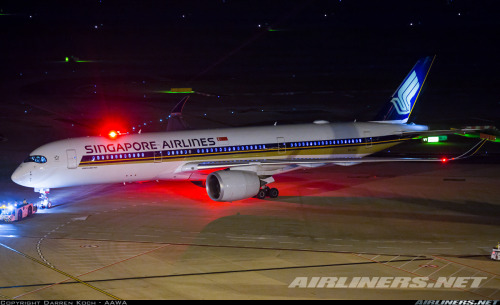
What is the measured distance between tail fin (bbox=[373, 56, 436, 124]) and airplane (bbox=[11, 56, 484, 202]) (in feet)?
5.01

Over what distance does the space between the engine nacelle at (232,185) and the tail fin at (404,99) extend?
1421cm

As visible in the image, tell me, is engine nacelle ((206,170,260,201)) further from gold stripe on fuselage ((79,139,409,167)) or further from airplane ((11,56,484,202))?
gold stripe on fuselage ((79,139,409,167))

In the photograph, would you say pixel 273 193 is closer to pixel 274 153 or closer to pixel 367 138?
pixel 274 153

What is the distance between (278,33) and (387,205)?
10316 cm

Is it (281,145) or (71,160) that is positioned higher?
(281,145)

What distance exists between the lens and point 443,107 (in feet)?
244

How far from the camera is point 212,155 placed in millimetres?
35375

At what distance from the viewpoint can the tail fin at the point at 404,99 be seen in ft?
139

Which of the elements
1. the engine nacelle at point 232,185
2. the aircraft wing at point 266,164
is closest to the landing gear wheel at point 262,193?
the aircraft wing at point 266,164

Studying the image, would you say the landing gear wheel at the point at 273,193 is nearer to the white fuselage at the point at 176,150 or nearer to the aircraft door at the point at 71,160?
the white fuselage at the point at 176,150

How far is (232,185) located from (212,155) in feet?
15.3

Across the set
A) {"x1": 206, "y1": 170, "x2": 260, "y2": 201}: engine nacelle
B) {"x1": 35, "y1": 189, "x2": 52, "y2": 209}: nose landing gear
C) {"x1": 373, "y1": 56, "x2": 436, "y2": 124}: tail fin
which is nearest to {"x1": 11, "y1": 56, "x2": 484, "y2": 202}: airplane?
{"x1": 206, "y1": 170, "x2": 260, "y2": 201}: engine nacelle

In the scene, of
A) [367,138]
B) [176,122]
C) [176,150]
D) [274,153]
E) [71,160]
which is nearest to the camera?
[71,160]

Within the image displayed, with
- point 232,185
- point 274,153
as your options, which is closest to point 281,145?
point 274,153
